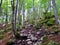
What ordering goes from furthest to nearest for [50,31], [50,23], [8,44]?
[50,23] < [50,31] < [8,44]

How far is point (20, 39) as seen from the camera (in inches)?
609

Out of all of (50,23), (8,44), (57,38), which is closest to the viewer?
(57,38)

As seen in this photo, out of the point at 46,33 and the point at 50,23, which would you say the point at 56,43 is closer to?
the point at 46,33

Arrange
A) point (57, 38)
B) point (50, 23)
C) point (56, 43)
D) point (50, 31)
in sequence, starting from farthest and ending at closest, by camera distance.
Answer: point (50, 23) → point (50, 31) → point (57, 38) → point (56, 43)

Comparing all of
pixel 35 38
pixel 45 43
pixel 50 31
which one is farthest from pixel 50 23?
pixel 45 43

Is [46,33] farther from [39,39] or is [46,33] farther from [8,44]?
[8,44]

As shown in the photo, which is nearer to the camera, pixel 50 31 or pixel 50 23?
pixel 50 31

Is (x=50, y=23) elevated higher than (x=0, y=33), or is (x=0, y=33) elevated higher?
(x=50, y=23)

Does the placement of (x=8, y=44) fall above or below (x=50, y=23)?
below

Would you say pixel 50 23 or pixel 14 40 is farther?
pixel 50 23

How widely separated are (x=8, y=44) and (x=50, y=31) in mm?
4257

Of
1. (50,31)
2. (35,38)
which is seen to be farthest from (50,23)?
(35,38)

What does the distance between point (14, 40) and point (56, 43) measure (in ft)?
14.3

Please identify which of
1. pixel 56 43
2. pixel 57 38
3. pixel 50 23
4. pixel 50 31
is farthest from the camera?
pixel 50 23
